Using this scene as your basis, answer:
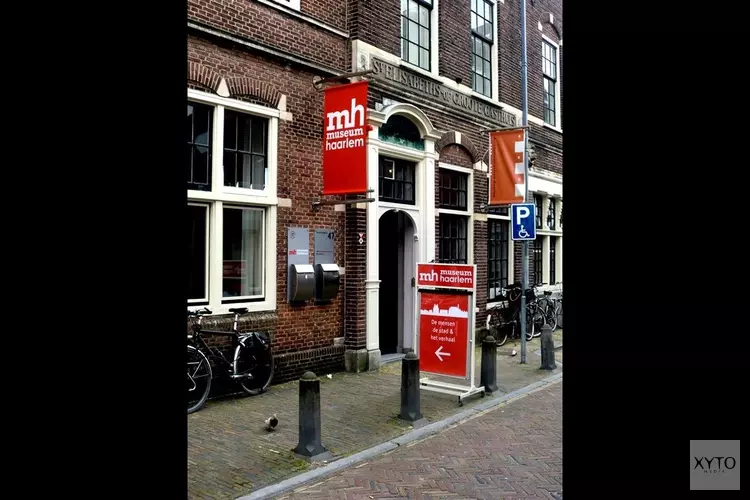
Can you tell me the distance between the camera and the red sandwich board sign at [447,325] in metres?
7.62

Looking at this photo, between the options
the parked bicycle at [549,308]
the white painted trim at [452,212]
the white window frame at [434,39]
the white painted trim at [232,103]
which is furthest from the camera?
the parked bicycle at [549,308]

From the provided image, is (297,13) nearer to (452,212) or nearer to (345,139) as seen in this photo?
(345,139)

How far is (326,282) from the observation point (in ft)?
30.1

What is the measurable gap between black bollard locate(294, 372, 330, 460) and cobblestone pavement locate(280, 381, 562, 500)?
17.7 inches

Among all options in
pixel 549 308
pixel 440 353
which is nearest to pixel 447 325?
pixel 440 353

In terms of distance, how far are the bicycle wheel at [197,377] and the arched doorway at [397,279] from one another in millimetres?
4579

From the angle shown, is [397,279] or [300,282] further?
[397,279]

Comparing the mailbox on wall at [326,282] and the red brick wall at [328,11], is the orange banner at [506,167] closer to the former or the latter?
the red brick wall at [328,11]

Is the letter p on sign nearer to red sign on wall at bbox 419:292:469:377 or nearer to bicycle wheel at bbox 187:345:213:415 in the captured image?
red sign on wall at bbox 419:292:469:377

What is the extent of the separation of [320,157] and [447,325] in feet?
11.0

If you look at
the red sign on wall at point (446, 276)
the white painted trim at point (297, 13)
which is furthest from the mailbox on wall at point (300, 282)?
the white painted trim at point (297, 13)

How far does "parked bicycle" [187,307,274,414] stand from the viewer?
23.1 feet
